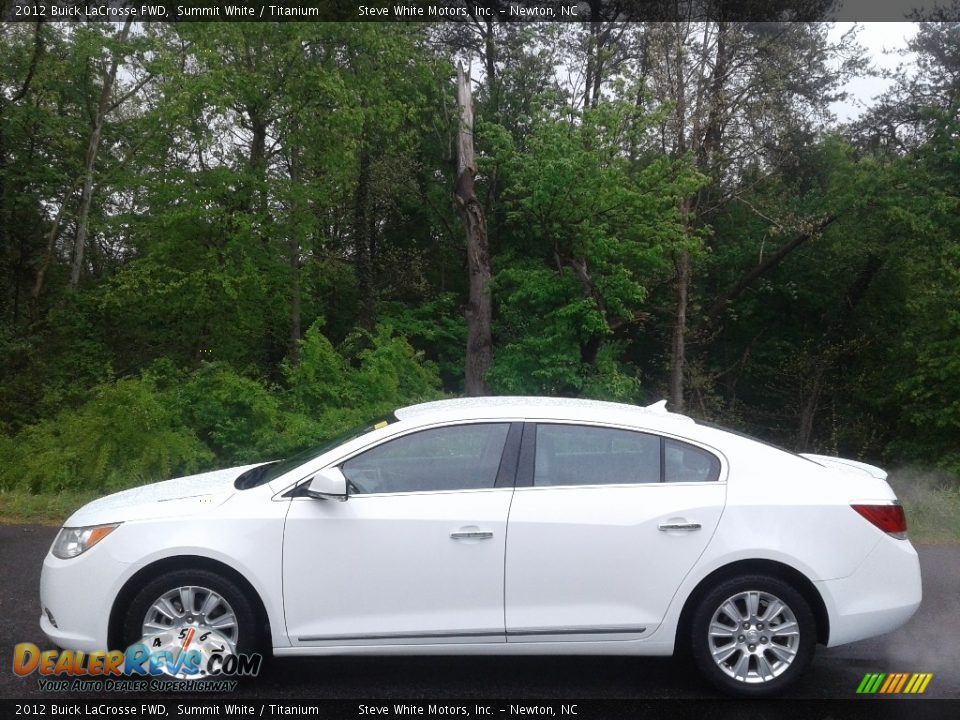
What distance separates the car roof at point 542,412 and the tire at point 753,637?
3.25 feet

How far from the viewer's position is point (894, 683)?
5109 millimetres

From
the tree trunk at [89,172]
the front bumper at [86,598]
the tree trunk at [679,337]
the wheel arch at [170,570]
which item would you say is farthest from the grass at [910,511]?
the tree trunk at [89,172]

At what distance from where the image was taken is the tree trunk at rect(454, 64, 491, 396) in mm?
19109

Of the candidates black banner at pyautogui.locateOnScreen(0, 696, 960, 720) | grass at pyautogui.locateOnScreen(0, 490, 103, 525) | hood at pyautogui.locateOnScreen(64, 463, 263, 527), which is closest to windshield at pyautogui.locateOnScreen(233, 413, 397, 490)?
hood at pyautogui.locateOnScreen(64, 463, 263, 527)

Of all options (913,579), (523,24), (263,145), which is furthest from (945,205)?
(913,579)

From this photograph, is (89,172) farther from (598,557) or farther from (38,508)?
(598,557)

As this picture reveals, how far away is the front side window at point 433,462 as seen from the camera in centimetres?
500

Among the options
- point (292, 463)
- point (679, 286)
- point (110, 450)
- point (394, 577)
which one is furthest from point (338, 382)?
point (394, 577)

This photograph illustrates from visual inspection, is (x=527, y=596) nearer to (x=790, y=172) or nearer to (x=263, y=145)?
(x=263, y=145)

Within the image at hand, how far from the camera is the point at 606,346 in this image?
19.0m

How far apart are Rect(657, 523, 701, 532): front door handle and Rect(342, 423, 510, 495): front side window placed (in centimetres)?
90

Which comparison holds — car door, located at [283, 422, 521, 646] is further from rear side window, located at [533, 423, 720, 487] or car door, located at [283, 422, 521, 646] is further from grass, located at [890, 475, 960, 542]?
grass, located at [890, 475, 960, 542]

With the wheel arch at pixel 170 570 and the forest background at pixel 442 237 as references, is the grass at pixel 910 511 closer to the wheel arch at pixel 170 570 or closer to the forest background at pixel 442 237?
the forest background at pixel 442 237

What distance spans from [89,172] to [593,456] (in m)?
20.2
